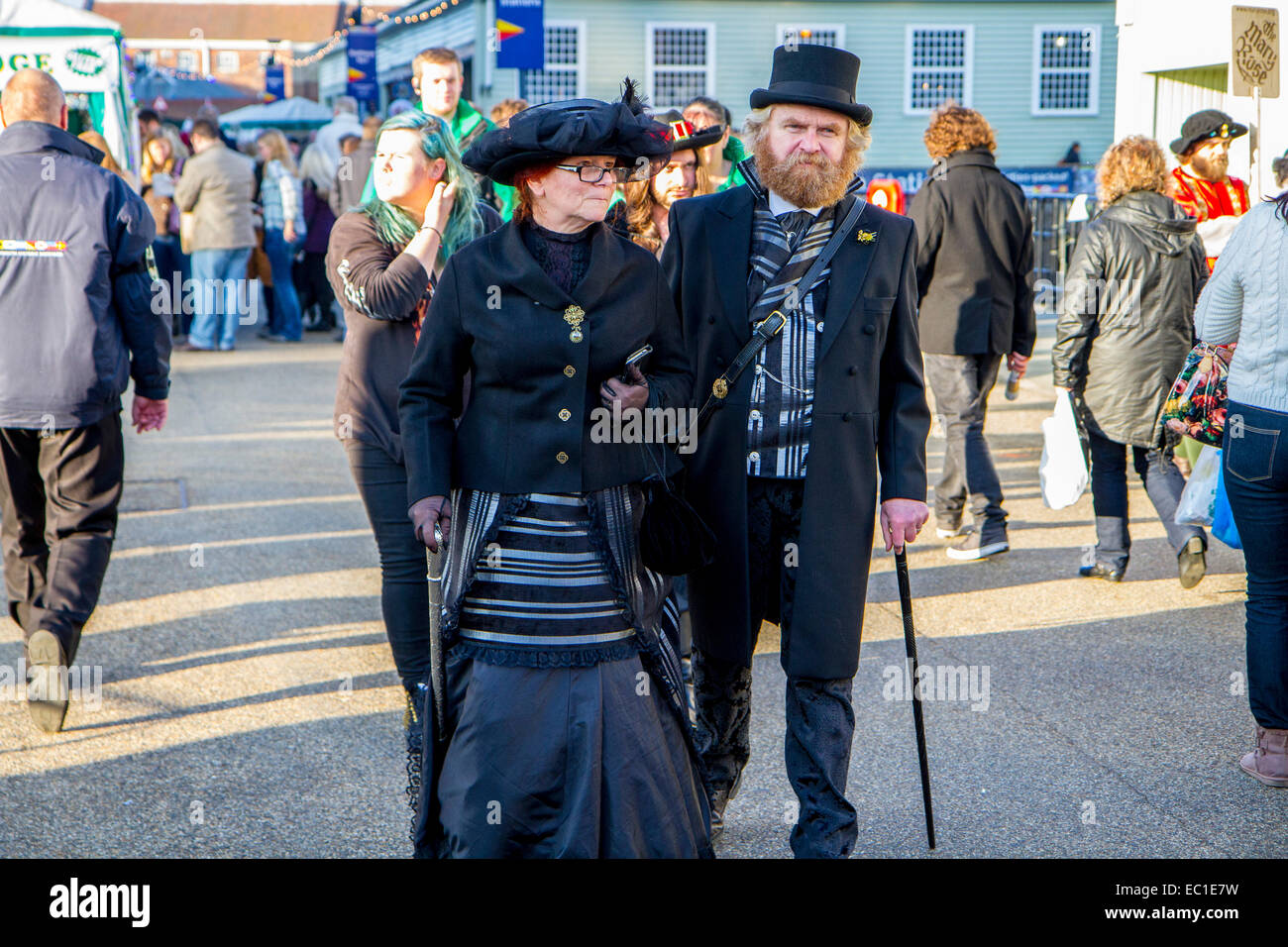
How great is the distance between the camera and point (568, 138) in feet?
9.97

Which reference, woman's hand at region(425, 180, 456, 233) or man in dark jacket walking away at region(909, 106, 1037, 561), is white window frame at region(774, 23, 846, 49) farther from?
woman's hand at region(425, 180, 456, 233)

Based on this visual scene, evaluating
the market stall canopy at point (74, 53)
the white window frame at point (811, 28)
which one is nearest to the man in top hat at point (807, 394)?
the market stall canopy at point (74, 53)

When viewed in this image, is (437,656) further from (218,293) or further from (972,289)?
(218,293)

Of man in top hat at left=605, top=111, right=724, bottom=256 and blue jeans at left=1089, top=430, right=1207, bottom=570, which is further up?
man in top hat at left=605, top=111, right=724, bottom=256

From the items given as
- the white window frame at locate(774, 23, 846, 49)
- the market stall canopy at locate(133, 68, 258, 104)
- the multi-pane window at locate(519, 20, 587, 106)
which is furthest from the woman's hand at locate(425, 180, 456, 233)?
the white window frame at locate(774, 23, 846, 49)

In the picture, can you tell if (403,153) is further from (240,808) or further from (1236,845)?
(1236,845)

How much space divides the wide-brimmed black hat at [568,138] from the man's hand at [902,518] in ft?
3.62

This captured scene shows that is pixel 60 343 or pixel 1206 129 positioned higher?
pixel 1206 129

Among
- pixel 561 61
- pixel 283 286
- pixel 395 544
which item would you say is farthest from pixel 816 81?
pixel 561 61

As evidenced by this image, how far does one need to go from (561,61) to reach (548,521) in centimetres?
2783

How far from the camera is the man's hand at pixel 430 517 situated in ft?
10.4

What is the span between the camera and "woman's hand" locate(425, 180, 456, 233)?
4559mm

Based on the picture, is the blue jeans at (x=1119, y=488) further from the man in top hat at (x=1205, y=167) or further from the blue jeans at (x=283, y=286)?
the blue jeans at (x=283, y=286)

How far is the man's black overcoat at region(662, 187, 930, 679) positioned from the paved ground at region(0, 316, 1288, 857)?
29.8 inches
